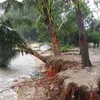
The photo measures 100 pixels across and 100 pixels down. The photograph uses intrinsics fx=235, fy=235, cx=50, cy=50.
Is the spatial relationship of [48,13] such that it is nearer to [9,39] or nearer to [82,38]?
[9,39]

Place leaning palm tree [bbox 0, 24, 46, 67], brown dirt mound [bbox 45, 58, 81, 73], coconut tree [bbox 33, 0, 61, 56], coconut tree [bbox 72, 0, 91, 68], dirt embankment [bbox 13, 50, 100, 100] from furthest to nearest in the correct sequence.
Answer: leaning palm tree [bbox 0, 24, 46, 67], coconut tree [bbox 33, 0, 61, 56], brown dirt mound [bbox 45, 58, 81, 73], coconut tree [bbox 72, 0, 91, 68], dirt embankment [bbox 13, 50, 100, 100]

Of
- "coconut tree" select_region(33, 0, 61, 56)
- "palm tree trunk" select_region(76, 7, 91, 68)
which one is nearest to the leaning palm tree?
"coconut tree" select_region(33, 0, 61, 56)

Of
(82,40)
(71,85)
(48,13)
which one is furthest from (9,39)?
(71,85)

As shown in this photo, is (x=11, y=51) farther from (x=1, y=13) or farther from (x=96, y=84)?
(x=96, y=84)

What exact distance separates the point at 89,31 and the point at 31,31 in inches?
542

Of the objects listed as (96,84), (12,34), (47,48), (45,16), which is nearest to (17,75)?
(12,34)

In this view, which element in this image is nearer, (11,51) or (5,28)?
(5,28)

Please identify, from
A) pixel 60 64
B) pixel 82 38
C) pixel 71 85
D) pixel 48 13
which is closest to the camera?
pixel 71 85

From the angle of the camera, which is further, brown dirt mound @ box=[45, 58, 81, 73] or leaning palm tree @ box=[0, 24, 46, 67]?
leaning palm tree @ box=[0, 24, 46, 67]

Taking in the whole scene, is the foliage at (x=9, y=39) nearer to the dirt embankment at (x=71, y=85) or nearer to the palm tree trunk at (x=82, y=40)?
the dirt embankment at (x=71, y=85)

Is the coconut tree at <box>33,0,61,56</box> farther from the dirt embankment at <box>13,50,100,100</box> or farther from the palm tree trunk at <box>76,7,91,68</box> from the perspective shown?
the dirt embankment at <box>13,50,100,100</box>

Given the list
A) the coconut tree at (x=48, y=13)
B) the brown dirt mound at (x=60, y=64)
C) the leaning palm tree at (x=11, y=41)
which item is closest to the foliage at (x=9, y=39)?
the leaning palm tree at (x=11, y=41)

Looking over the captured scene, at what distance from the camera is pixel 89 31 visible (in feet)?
79.1

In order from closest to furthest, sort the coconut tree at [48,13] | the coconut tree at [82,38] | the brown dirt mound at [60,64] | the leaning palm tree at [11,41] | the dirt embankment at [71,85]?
the dirt embankment at [71,85] → the coconut tree at [82,38] → the brown dirt mound at [60,64] → the coconut tree at [48,13] → the leaning palm tree at [11,41]
